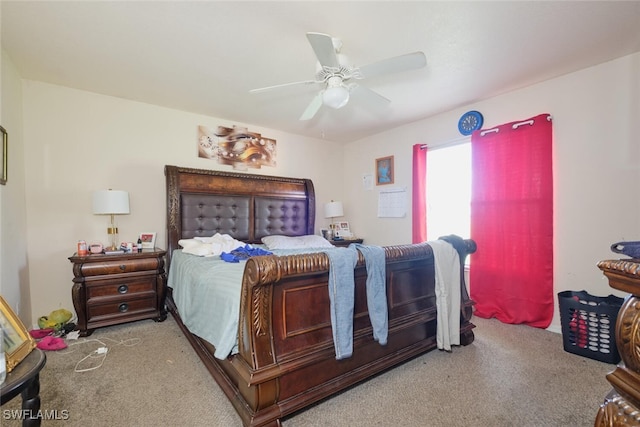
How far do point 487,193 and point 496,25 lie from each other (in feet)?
5.59

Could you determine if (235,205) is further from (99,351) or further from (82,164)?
(99,351)

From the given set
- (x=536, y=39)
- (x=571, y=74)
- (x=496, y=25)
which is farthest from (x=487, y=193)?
(x=496, y=25)

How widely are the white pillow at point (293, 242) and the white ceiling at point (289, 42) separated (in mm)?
1682

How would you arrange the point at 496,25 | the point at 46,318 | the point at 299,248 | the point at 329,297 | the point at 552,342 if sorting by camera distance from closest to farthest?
the point at 329,297
the point at 496,25
the point at 552,342
the point at 46,318
the point at 299,248

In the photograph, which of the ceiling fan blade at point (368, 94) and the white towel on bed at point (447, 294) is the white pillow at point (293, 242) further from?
the ceiling fan blade at point (368, 94)

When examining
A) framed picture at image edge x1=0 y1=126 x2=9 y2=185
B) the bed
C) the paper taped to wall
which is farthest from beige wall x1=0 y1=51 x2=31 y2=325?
the paper taped to wall

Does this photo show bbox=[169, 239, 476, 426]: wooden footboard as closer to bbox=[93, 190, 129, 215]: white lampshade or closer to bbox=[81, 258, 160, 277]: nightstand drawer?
bbox=[81, 258, 160, 277]: nightstand drawer

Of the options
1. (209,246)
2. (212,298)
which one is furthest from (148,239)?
(212,298)

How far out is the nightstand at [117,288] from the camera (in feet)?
8.38

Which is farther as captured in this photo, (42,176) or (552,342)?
(42,176)

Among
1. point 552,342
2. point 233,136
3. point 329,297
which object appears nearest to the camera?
point 329,297

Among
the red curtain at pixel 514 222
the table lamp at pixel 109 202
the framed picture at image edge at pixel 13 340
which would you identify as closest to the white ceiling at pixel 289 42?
the red curtain at pixel 514 222

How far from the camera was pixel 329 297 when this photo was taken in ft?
5.32

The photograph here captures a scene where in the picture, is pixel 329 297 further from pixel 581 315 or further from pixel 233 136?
pixel 233 136
